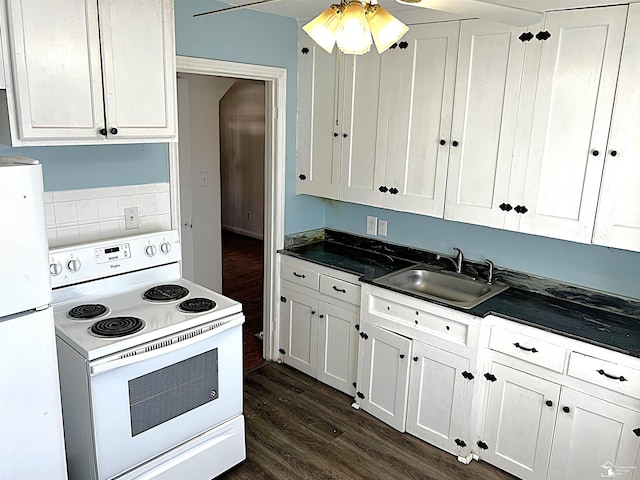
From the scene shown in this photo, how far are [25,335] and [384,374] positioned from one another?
201 centimetres

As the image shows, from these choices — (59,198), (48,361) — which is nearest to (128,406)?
(48,361)

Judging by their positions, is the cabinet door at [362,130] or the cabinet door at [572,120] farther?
the cabinet door at [362,130]

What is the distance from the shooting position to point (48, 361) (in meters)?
1.68

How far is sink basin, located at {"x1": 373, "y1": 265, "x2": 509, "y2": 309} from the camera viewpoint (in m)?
3.04

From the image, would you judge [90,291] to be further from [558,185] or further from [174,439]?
[558,185]

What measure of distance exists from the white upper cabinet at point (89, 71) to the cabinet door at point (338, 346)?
1513 millimetres

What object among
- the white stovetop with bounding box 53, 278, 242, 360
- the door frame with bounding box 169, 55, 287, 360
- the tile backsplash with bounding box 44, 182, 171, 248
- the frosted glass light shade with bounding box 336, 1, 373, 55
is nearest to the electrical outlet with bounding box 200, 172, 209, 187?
the door frame with bounding box 169, 55, 287, 360

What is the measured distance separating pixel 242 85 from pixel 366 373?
17.0 feet

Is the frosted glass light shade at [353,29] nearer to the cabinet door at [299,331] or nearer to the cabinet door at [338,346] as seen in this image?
the cabinet door at [338,346]

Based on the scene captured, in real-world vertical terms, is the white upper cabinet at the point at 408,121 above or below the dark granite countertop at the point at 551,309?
above

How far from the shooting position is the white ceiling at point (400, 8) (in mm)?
2428

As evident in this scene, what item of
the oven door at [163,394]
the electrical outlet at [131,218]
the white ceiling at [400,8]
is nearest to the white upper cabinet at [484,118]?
the white ceiling at [400,8]

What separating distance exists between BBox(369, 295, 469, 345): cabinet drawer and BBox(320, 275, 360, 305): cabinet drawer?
0.16 meters

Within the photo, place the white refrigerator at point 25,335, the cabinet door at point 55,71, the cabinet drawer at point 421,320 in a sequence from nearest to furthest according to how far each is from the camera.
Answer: the white refrigerator at point 25,335 → the cabinet door at point 55,71 → the cabinet drawer at point 421,320
